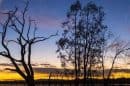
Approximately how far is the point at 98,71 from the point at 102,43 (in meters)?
4.08

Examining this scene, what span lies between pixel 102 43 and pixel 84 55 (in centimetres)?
381

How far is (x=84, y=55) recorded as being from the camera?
47.0 m

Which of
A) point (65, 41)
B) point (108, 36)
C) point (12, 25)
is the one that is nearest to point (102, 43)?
point (108, 36)

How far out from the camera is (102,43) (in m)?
49.5

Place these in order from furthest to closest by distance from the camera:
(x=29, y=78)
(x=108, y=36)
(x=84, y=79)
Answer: (x=108, y=36)
(x=84, y=79)
(x=29, y=78)

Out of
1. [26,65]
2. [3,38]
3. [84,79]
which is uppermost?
[3,38]

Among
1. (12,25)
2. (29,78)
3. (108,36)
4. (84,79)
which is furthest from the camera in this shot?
(108,36)

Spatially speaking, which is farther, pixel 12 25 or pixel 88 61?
pixel 88 61

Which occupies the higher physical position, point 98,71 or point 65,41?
point 65,41

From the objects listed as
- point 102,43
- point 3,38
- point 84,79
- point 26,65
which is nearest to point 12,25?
point 3,38

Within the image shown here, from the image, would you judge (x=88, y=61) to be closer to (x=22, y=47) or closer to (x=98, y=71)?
(x=98, y=71)

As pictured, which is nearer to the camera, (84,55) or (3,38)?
(3,38)

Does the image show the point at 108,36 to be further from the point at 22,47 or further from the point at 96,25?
the point at 22,47

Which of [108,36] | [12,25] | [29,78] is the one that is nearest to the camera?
[29,78]
